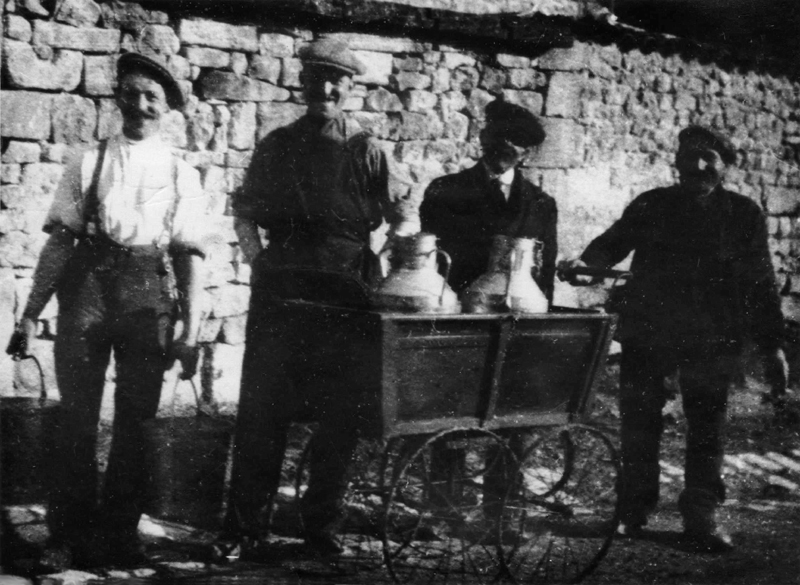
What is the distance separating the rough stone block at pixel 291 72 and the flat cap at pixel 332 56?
0.63 ft

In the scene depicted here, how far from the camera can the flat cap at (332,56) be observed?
3715 mm

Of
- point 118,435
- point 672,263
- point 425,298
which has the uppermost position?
point 672,263

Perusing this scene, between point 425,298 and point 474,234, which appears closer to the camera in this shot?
point 425,298

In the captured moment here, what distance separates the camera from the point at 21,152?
3.44 m

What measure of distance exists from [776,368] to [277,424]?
7.97 ft

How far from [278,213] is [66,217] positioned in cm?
93

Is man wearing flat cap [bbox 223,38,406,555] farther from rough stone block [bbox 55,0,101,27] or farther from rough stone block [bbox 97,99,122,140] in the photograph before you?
rough stone block [bbox 55,0,101,27]

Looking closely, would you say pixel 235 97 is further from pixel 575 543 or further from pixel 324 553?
pixel 575 543

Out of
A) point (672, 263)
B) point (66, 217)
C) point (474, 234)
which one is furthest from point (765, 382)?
point (66, 217)

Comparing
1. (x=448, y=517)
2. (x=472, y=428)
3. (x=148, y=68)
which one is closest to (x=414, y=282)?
(x=472, y=428)

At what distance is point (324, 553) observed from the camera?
358 cm

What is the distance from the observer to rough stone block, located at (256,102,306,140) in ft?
13.1

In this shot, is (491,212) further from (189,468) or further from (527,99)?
(189,468)

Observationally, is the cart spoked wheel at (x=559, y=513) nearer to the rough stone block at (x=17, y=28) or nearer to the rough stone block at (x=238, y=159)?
the rough stone block at (x=238, y=159)
